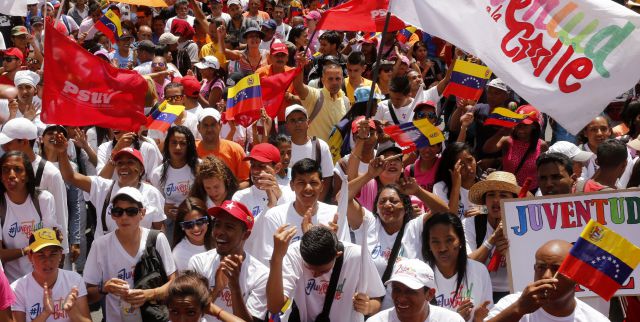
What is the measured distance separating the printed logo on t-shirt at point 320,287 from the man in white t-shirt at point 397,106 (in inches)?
195

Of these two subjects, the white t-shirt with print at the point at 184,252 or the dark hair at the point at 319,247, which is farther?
the white t-shirt with print at the point at 184,252

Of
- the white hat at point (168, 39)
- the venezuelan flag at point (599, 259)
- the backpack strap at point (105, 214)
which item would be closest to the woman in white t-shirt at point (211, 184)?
the backpack strap at point (105, 214)

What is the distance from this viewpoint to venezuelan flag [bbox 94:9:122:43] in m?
13.8

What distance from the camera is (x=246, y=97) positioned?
9.79m

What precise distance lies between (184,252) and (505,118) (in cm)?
393

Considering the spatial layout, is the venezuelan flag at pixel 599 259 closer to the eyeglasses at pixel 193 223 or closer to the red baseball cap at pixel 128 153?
the eyeglasses at pixel 193 223

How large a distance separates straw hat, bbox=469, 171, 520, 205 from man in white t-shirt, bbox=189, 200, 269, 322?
1.73 m

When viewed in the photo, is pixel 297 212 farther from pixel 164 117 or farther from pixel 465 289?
pixel 164 117

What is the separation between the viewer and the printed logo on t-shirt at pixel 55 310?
258 inches

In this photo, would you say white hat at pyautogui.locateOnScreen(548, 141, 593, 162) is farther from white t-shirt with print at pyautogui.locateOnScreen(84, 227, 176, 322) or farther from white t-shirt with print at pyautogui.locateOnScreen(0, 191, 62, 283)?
white t-shirt with print at pyautogui.locateOnScreen(0, 191, 62, 283)

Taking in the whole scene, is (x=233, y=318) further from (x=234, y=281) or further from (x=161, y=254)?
(x=161, y=254)

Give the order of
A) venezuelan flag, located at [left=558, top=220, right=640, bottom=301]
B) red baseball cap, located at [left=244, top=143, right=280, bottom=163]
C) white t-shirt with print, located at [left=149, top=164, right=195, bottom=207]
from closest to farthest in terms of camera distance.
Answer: venezuelan flag, located at [left=558, top=220, right=640, bottom=301] < red baseball cap, located at [left=244, top=143, right=280, bottom=163] < white t-shirt with print, located at [left=149, top=164, right=195, bottom=207]

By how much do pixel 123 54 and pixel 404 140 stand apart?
6.20 m

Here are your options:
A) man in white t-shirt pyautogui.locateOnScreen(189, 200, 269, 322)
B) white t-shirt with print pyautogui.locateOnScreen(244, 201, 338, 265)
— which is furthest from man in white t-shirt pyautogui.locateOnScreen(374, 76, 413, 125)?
man in white t-shirt pyautogui.locateOnScreen(189, 200, 269, 322)
